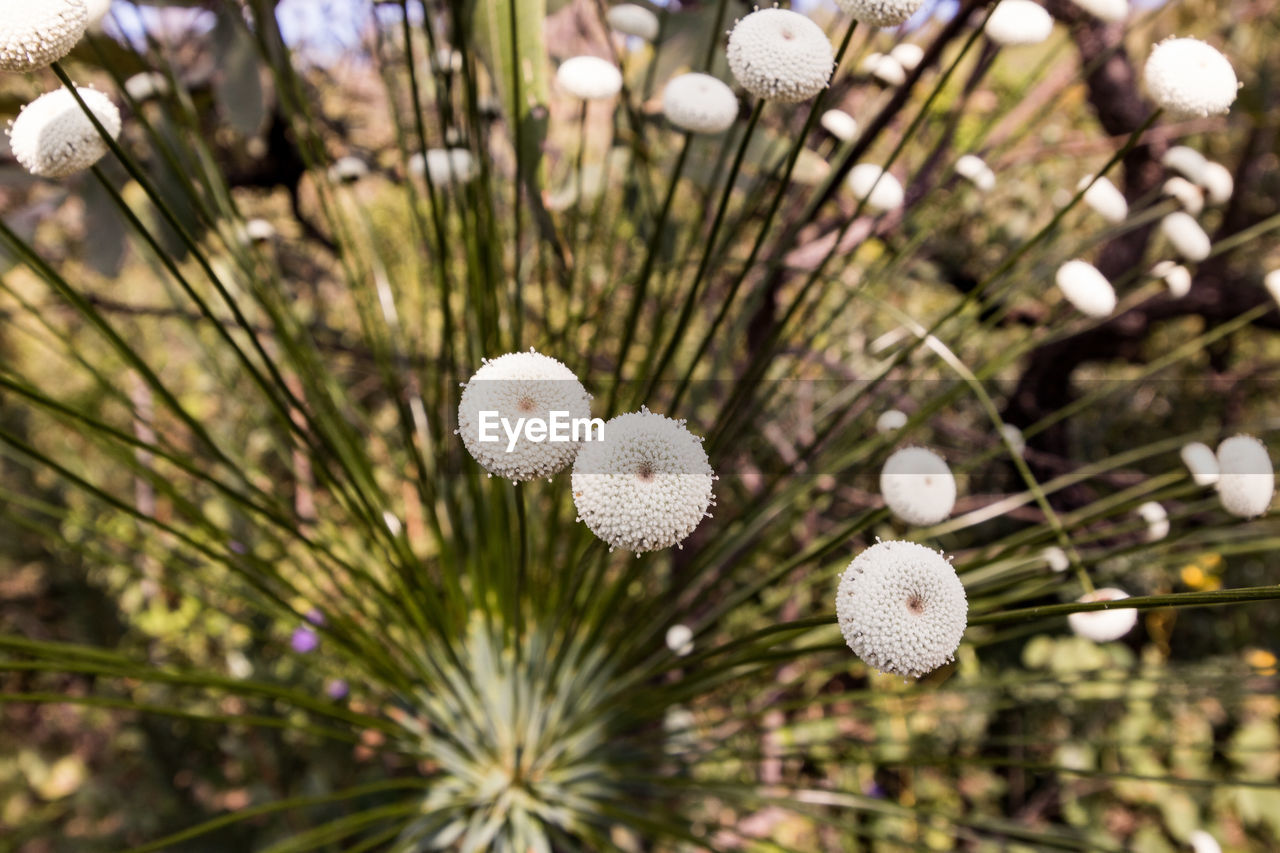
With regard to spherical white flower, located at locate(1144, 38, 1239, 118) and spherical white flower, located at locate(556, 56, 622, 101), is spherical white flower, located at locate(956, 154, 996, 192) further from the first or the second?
spherical white flower, located at locate(556, 56, 622, 101)

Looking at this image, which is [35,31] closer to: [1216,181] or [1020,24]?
[1020,24]

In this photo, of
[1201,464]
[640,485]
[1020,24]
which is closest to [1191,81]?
[1020,24]

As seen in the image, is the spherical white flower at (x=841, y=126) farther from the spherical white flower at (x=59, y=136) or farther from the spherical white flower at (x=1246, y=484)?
the spherical white flower at (x=59, y=136)

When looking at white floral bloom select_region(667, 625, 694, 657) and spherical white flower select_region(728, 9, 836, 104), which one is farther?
white floral bloom select_region(667, 625, 694, 657)

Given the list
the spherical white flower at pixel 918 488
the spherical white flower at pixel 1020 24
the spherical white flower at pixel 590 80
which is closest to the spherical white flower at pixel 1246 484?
the spherical white flower at pixel 918 488

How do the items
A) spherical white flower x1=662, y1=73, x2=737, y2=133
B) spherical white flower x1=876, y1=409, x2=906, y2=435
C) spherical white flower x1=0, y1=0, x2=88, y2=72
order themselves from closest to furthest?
spherical white flower x1=0, y1=0, x2=88, y2=72, spherical white flower x1=662, y1=73, x2=737, y2=133, spherical white flower x1=876, y1=409, x2=906, y2=435

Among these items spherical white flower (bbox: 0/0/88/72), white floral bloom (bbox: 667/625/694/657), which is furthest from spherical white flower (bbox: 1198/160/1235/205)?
spherical white flower (bbox: 0/0/88/72)

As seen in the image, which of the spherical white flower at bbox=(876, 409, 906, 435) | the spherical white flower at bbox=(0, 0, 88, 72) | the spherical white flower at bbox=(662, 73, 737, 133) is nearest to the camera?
the spherical white flower at bbox=(0, 0, 88, 72)
